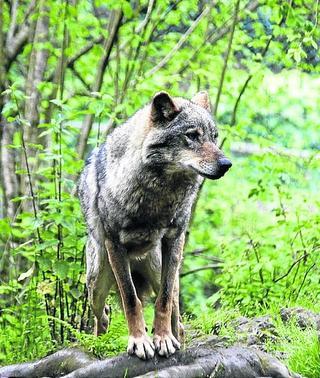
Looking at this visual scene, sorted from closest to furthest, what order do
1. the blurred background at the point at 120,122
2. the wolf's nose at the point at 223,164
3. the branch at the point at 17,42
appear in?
the wolf's nose at the point at 223,164, the blurred background at the point at 120,122, the branch at the point at 17,42

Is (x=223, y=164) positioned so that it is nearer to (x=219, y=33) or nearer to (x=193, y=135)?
(x=193, y=135)

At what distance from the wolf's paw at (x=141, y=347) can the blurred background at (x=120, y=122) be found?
1.06 ft

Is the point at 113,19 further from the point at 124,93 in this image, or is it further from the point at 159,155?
the point at 159,155

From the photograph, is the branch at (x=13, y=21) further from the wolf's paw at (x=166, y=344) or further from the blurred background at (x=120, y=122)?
the wolf's paw at (x=166, y=344)

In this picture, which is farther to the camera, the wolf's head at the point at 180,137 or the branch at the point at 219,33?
the branch at the point at 219,33

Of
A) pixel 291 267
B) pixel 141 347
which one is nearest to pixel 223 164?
pixel 141 347

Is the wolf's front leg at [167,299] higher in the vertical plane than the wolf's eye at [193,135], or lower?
lower

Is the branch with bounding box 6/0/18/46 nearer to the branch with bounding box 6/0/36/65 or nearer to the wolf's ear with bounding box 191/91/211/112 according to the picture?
the branch with bounding box 6/0/36/65

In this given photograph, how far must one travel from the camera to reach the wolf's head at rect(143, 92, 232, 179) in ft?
15.0

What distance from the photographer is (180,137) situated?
184 inches

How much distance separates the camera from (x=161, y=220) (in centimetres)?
479

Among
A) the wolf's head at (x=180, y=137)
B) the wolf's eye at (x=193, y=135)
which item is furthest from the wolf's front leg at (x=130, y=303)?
the wolf's eye at (x=193, y=135)

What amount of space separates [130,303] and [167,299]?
0.26 metres

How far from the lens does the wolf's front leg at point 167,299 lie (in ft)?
15.2
